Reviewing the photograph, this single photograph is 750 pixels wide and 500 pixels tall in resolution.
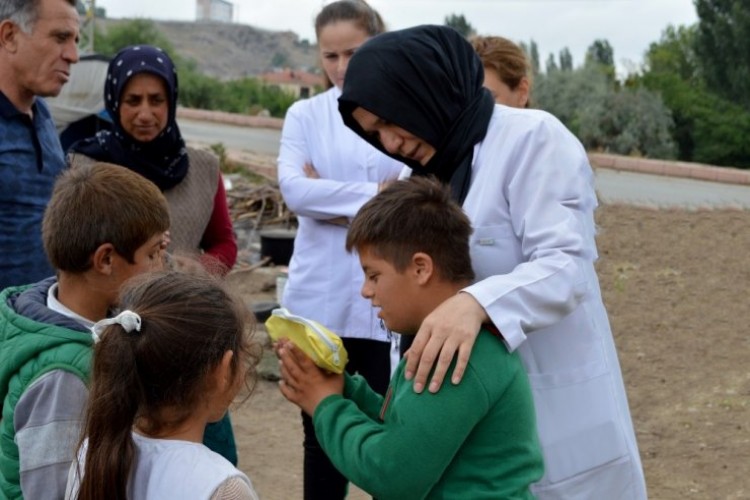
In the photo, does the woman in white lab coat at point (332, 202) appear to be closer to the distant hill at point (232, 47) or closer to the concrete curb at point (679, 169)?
the concrete curb at point (679, 169)

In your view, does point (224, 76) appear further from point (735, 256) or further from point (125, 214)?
point (125, 214)

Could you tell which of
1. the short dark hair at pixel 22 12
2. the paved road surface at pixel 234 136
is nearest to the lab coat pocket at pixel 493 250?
the short dark hair at pixel 22 12

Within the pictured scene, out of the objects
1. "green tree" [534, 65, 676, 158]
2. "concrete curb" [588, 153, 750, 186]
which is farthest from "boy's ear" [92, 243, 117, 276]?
"green tree" [534, 65, 676, 158]

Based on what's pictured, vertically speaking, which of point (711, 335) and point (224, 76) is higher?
point (711, 335)

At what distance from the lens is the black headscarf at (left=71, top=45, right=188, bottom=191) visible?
3.87 m

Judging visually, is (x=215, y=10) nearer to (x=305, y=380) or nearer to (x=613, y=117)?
(x=613, y=117)

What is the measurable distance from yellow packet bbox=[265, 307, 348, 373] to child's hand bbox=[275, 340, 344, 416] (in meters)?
0.02

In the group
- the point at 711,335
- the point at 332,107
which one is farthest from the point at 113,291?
the point at 711,335

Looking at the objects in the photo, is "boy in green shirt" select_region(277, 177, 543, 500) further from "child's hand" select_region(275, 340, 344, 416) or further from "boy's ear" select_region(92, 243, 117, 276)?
"boy's ear" select_region(92, 243, 117, 276)

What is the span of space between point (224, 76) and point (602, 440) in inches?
3793

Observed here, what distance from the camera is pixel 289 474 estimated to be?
5543 millimetres

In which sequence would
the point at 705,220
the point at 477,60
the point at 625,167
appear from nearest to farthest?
the point at 477,60
the point at 705,220
the point at 625,167

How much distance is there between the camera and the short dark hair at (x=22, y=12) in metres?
3.66

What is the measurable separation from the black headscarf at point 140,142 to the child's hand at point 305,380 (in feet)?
5.02
